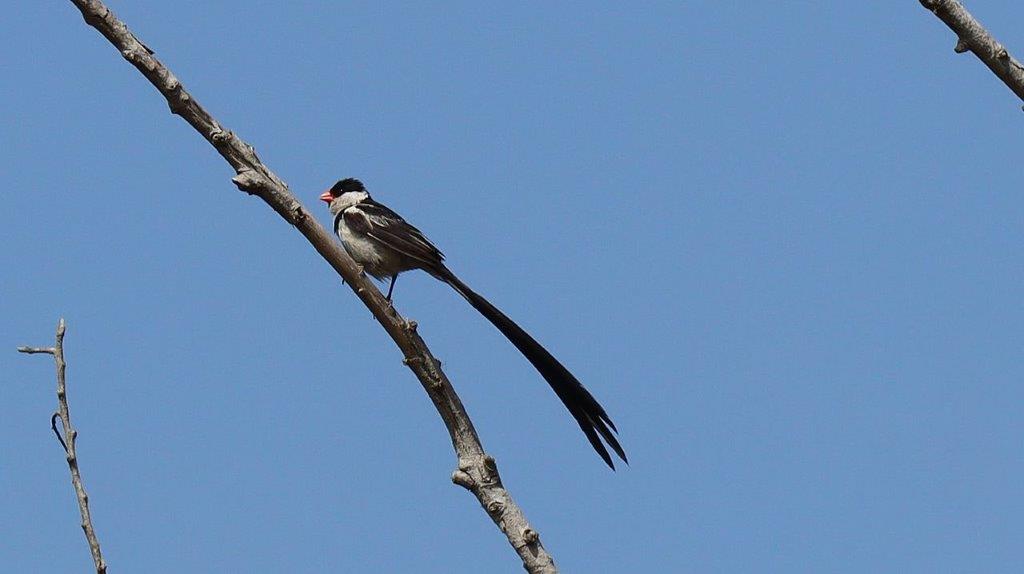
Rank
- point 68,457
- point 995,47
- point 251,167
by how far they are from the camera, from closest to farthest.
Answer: point 68,457, point 995,47, point 251,167

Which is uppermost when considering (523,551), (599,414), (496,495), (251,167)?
(251,167)

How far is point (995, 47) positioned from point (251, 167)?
6.40 ft

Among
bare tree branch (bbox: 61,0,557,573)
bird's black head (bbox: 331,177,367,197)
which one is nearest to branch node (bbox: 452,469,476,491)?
bare tree branch (bbox: 61,0,557,573)

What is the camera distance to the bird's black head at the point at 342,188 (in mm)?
7285

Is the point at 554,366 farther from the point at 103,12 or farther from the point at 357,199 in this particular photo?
the point at 357,199

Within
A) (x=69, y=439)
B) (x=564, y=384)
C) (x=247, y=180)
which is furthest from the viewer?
(x=564, y=384)

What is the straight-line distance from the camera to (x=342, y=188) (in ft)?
24.0

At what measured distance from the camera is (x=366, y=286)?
143 inches

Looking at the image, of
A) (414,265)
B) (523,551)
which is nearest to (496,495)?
(523,551)

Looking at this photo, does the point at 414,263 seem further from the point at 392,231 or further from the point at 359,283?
the point at 359,283

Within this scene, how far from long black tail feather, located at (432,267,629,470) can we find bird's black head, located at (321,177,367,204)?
2.39m

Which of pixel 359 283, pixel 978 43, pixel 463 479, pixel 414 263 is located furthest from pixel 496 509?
pixel 414 263

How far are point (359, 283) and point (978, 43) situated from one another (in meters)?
1.79

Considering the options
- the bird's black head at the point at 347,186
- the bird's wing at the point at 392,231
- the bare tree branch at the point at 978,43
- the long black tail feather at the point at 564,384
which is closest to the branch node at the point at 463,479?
the long black tail feather at the point at 564,384
